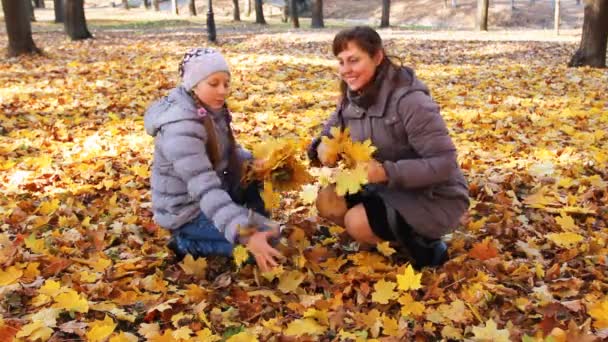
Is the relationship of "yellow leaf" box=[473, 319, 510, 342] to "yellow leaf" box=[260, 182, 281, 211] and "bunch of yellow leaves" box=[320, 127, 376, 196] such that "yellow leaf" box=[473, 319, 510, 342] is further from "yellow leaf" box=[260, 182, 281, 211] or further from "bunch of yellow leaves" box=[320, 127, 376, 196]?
"yellow leaf" box=[260, 182, 281, 211]

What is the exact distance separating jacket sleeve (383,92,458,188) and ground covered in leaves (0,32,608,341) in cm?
46

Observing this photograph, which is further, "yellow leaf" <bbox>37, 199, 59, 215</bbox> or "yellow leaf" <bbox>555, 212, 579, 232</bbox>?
"yellow leaf" <bbox>37, 199, 59, 215</bbox>

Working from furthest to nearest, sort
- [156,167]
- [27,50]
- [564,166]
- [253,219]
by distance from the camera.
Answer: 1. [27,50]
2. [564,166]
3. [156,167]
4. [253,219]

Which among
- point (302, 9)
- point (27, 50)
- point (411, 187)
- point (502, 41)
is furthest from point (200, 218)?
point (302, 9)

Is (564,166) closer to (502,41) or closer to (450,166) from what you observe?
(450,166)

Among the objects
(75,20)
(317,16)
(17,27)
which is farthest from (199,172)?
(317,16)

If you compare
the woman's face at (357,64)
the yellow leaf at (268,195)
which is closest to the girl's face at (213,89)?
the yellow leaf at (268,195)

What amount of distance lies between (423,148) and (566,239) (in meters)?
1.18

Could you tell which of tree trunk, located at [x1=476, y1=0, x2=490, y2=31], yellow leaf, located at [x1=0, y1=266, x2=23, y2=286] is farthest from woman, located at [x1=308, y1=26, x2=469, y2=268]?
tree trunk, located at [x1=476, y1=0, x2=490, y2=31]

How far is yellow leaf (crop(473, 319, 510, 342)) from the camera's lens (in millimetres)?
2412

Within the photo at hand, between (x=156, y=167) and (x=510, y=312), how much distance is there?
6.29 ft

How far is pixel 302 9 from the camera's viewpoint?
132ft

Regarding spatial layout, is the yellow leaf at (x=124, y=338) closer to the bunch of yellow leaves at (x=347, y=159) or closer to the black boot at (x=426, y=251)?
the bunch of yellow leaves at (x=347, y=159)

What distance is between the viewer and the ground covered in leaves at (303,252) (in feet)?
8.56
